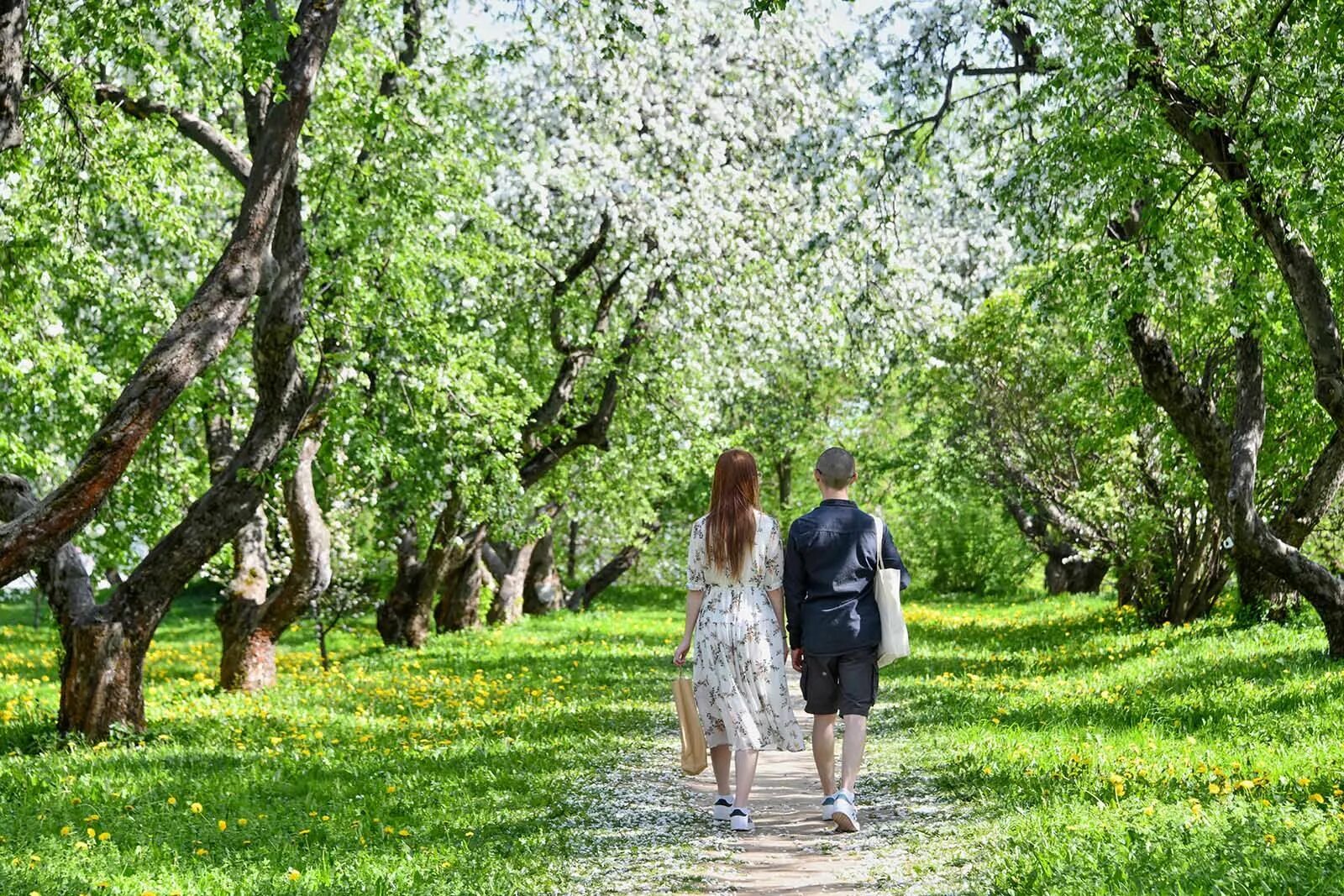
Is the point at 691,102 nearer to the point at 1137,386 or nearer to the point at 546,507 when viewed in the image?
the point at 1137,386

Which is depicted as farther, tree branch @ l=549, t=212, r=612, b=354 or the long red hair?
tree branch @ l=549, t=212, r=612, b=354

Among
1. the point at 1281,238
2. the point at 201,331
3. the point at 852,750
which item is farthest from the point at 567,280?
the point at 852,750

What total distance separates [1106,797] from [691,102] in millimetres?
12567

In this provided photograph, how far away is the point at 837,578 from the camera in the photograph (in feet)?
24.9

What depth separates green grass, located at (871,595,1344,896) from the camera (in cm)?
579

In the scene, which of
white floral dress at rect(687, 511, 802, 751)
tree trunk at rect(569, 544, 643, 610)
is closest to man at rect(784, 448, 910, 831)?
white floral dress at rect(687, 511, 802, 751)

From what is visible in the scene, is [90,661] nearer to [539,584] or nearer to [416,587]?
[416,587]

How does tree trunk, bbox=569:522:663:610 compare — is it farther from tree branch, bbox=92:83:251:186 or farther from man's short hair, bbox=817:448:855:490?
man's short hair, bbox=817:448:855:490

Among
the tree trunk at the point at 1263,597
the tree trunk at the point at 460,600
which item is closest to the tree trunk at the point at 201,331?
the tree trunk at the point at 1263,597

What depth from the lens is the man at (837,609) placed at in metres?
7.56

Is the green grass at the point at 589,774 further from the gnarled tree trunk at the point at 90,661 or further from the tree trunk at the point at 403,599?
the tree trunk at the point at 403,599

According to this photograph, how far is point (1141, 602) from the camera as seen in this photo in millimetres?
19969

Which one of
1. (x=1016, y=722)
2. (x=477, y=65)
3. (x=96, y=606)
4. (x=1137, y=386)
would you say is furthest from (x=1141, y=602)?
(x=96, y=606)

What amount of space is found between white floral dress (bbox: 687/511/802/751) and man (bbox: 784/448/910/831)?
12cm
